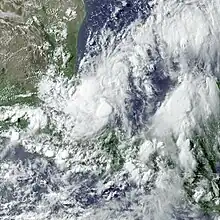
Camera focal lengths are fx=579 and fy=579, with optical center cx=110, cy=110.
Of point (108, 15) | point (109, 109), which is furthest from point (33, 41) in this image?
point (109, 109)

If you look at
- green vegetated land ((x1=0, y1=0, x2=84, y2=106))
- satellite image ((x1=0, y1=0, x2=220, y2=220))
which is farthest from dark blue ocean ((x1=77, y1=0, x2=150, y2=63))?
green vegetated land ((x1=0, y1=0, x2=84, y2=106))

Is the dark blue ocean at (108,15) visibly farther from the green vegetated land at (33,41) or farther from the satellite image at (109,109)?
the green vegetated land at (33,41)

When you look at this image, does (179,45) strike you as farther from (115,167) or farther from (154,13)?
(115,167)

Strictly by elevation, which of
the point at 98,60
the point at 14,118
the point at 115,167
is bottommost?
the point at 115,167

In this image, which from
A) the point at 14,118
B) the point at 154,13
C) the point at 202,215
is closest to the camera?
the point at 202,215

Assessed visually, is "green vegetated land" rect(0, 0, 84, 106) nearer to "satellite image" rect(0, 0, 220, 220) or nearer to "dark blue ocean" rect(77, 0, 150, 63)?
"satellite image" rect(0, 0, 220, 220)

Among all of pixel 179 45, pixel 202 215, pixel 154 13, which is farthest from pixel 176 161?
pixel 154 13

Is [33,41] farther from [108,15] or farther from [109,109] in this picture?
[109,109]
